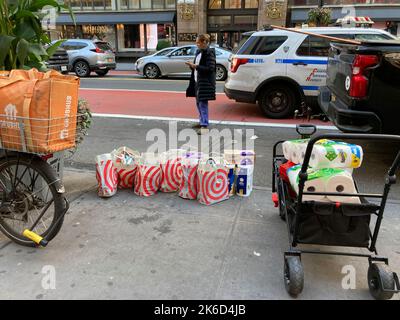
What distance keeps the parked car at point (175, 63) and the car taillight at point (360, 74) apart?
11111mm

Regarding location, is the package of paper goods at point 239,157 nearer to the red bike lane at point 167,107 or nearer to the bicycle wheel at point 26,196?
the bicycle wheel at point 26,196

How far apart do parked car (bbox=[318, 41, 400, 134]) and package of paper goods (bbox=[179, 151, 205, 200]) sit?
178cm

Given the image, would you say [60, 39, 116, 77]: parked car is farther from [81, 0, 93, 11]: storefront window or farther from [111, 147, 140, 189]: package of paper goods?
[111, 147, 140, 189]: package of paper goods

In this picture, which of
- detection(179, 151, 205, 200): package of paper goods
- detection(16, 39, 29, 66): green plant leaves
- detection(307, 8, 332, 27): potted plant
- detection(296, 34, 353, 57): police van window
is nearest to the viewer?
detection(16, 39, 29, 66): green plant leaves

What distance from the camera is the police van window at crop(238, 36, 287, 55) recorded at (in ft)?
25.8

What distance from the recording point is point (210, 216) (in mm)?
3652

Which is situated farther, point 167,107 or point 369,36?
point 167,107

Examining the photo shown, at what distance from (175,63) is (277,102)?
842cm

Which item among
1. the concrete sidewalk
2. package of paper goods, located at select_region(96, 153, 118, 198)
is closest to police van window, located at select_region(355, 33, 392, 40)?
the concrete sidewalk

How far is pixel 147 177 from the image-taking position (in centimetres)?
405

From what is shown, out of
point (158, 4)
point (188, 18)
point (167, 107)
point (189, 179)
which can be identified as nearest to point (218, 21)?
point (188, 18)

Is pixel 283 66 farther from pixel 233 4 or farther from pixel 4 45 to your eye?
pixel 233 4

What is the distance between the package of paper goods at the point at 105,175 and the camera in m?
3.99

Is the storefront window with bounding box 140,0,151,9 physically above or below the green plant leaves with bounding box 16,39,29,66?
above
